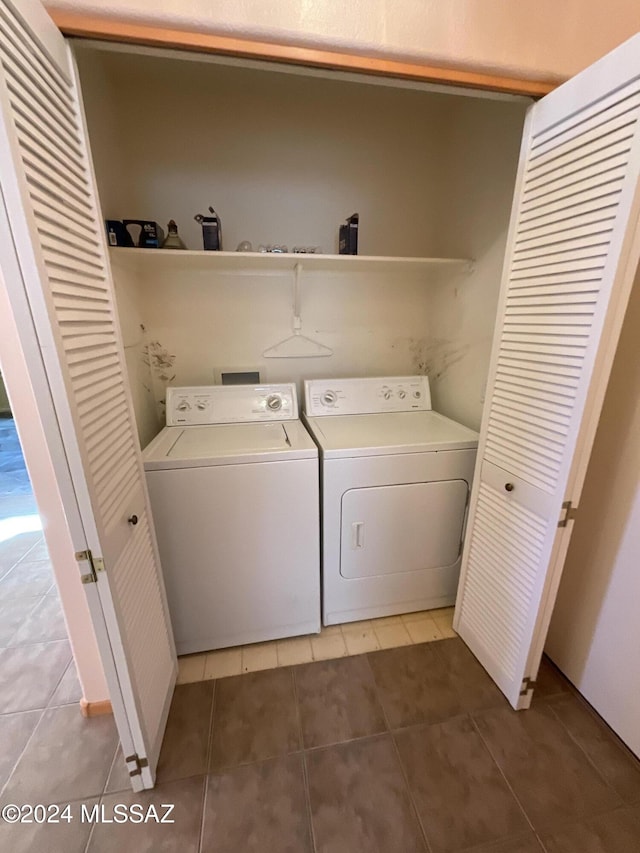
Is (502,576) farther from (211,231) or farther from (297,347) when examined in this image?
(211,231)

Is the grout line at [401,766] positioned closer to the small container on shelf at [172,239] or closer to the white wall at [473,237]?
the white wall at [473,237]

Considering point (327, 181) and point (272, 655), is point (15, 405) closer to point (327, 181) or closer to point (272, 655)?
point (272, 655)

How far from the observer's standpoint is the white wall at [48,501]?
→ 1.03 metres

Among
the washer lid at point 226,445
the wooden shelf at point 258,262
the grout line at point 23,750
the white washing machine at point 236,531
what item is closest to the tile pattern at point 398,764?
the white washing machine at point 236,531

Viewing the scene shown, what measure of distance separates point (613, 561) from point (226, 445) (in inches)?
62.3

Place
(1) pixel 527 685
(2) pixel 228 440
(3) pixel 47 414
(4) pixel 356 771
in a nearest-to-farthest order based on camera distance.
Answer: (3) pixel 47 414 → (4) pixel 356 771 → (1) pixel 527 685 → (2) pixel 228 440

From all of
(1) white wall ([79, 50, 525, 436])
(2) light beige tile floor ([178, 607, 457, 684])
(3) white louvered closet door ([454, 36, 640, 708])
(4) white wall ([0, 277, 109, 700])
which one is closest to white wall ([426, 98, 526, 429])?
(1) white wall ([79, 50, 525, 436])

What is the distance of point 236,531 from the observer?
1562mm

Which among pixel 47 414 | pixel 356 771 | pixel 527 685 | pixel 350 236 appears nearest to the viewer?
pixel 47 414

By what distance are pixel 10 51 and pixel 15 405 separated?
82 centimetres

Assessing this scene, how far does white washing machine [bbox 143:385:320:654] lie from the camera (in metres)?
1.49

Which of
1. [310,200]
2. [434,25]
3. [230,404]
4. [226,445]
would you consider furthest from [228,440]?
[434,25]

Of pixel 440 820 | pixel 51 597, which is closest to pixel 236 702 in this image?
pixel 440 820

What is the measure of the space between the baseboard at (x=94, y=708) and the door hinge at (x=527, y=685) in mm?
1673
